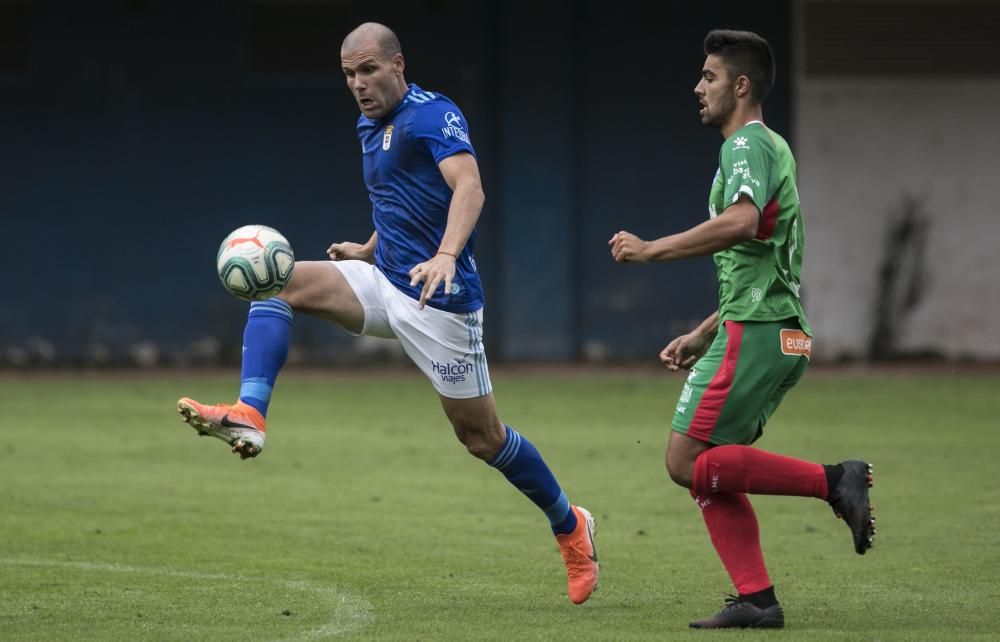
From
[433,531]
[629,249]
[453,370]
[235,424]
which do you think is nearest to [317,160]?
[433,531]

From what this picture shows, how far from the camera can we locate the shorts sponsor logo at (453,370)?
6879 mm

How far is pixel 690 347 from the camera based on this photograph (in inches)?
267

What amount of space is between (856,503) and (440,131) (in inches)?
92.1

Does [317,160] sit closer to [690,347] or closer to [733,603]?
[690,347]

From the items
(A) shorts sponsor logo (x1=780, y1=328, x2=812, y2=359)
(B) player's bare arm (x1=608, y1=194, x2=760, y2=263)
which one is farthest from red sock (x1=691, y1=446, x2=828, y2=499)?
(B) player's bare arm (x1=608, y1=194, x2=760, y2=263)

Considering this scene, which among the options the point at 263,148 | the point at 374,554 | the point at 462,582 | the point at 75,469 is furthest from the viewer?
the point at 263,148

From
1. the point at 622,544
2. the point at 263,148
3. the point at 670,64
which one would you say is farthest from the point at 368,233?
the point at 622,544

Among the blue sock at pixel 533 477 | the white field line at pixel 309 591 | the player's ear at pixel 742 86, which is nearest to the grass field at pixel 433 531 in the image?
the white field line at pixel 309 591

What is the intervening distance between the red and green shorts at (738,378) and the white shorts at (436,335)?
108 cm

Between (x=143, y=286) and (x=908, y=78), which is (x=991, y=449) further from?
(x=143, y=286)

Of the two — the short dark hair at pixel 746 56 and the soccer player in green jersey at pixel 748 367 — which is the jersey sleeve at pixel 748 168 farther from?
the short dark hair at pixel 746 56

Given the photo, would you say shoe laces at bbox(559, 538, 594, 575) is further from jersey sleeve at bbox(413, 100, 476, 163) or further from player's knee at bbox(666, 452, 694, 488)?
jersey sleeve at bbox(413, 100, 476, 163)

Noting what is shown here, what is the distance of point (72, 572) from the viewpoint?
736 centimetres

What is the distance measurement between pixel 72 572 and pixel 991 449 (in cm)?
763
